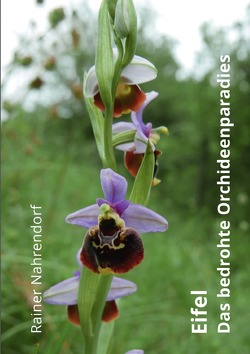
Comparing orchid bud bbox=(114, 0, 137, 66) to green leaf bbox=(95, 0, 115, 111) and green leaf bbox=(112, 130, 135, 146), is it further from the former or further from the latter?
green leaf bbox=(112, 130, 135, 146)

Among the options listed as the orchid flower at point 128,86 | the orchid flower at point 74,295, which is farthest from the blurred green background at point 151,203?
the orchid flower at point 128,86

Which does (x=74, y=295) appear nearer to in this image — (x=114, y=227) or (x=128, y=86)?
(x=114, y=227)

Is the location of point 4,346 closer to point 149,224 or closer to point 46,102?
point 149,224

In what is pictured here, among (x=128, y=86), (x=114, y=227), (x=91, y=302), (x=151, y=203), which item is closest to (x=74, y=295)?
(x=91, y=302)

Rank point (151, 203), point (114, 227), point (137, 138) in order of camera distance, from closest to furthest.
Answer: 1. point (114, 227)
2. point (137, 138)
3. point (151, 203)

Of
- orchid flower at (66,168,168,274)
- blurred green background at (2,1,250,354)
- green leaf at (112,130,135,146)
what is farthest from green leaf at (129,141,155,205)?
blurred green background at (2,1,250,354)

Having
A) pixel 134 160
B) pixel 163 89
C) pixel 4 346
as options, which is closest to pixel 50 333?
pixel 4 346
